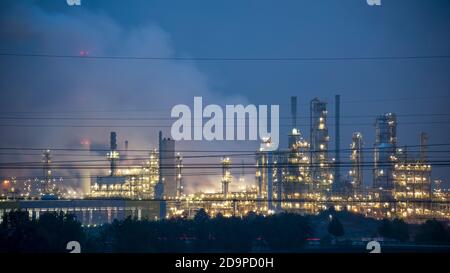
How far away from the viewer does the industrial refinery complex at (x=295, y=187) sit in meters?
35.5

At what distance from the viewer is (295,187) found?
40.7 meters

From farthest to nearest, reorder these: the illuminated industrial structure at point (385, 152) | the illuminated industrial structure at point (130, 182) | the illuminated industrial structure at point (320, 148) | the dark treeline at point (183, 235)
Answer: the illuminated industrial structure at point (130, 182), the illuminated industrial structure at point (320, 148), the illuminated industrial structure at point (385, 152), the dark treeline at point (183, 235)

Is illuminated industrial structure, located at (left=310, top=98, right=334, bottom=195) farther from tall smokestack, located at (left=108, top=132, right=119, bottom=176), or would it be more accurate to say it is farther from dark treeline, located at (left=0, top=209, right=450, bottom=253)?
dark treeline, located at (left=0, top=209, right=450, bottom=253)

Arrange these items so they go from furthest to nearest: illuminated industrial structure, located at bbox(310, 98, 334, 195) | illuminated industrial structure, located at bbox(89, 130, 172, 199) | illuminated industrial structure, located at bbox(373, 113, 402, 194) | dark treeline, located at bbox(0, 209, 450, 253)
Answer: illuminated industrial structure, located at bbox(89, 130, 172, 199), illuminated industrial structure, located at bbox(310, 98, 334, 195), illuminated industrial structure, located at bbox(373, 113, 402, 194), dark treeline, located at bbox(0, 209, 450, 253)

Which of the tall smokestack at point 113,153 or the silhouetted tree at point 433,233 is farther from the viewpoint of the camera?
the tall smokestack at point 113,153

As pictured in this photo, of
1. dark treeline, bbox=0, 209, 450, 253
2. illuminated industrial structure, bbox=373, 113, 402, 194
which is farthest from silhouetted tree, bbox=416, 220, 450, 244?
illuminated industrial structure, bbox=373, 113, 402, 194

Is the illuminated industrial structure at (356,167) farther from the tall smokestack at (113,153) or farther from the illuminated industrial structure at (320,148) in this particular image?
the tall smokestack at (113,153)

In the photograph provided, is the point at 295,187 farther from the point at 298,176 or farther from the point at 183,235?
the point at 183,235

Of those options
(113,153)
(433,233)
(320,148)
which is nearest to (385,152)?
(320,148)

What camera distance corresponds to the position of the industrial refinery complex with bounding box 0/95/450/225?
35.5 meters

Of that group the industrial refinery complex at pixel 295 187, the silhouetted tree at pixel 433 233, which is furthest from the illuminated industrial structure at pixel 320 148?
the silhouetted tree at pixel 433 233

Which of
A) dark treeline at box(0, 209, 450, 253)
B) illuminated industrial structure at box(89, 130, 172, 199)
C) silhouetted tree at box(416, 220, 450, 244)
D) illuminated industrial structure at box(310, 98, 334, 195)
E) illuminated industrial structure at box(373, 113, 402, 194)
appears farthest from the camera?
illuminated industrial structure at box(89, 130, 172, 199)

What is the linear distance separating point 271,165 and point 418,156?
8846 millimetres
